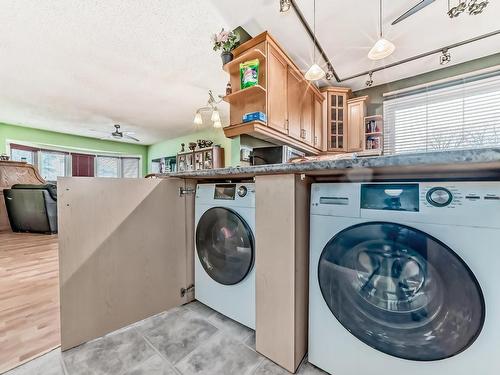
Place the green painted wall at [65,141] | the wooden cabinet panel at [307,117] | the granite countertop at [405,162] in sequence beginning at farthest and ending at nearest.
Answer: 1. the green painted wall at [65,141]
2. the wooden cabinet panel at [307,117]
3. the granite countertop at [405,162]

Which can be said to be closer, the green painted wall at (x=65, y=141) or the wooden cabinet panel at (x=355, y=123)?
the wooden cabinet panel at (x=355, y=123)

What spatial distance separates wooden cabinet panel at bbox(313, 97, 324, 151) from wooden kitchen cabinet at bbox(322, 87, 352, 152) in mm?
89

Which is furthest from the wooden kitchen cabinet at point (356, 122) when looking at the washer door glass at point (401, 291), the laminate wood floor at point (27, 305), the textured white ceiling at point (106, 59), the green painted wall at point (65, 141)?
the green painted wall at point (65, 141)

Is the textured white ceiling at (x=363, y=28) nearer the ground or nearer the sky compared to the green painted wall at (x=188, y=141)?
nearer the sky

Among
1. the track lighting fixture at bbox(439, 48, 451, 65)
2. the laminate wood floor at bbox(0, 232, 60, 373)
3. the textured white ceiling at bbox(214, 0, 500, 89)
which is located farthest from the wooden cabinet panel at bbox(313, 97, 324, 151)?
the laminate wood floor at bbox(0, 232, 60, 373)

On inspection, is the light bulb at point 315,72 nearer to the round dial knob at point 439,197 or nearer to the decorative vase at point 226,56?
the decorative vase at point 226,56

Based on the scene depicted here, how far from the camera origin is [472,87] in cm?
241

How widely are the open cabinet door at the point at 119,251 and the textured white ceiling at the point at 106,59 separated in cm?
159

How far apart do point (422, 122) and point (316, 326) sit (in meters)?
3.05

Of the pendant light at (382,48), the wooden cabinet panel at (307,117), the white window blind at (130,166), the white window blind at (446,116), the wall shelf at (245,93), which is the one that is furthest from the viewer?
the white window blind at (130,166)

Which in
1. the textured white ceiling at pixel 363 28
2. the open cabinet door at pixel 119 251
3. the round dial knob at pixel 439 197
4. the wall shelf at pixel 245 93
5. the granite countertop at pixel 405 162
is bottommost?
the open cabinet door at pixel 119 251

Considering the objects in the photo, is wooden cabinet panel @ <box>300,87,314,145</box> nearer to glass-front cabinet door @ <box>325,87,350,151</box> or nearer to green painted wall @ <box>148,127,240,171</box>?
glass-front cabinet door @ <box>325,87,350,151</box>

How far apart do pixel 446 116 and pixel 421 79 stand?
571 millimetres

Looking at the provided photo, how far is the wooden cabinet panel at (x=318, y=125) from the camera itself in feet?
9.78
